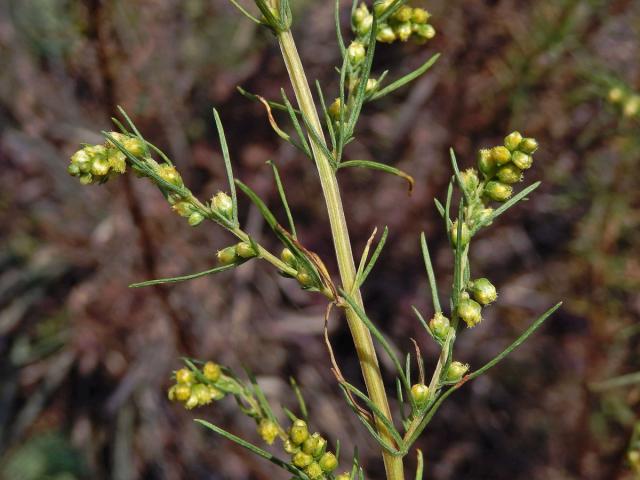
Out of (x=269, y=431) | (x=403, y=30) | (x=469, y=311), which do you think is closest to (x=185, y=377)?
(x=269, y=431)

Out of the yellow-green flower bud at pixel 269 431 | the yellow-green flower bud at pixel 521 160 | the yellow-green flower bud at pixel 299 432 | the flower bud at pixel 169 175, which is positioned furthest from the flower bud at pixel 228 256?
the yellow-green flower bud at pixel 521 160

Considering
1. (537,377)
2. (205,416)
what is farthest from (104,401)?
(537,377)

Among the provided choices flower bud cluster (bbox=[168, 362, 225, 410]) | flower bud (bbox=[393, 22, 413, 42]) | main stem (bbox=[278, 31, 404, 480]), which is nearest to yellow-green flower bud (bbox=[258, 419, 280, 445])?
flower bud cluster (bbox=[168, 362, 225, 410])

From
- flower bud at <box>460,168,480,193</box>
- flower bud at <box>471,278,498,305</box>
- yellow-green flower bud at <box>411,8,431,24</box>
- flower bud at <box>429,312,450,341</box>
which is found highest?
yellow-green flower bud at <box>411,8,431,24</box>

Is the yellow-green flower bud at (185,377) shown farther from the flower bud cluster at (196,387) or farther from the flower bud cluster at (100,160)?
the flower bud cluster at (100,160)

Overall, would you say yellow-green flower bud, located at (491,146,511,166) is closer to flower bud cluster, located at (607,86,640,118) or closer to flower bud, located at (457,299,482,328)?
flower bud, located at (457,299,482,328)

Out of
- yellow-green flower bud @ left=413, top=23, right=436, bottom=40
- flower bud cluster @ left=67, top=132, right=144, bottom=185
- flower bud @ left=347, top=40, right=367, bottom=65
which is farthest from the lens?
yellow-green flower bud @ left=413, top=23, right=436, bottom=40

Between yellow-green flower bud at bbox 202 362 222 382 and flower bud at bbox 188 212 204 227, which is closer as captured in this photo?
flower bud at bbox 188 212 204 227
